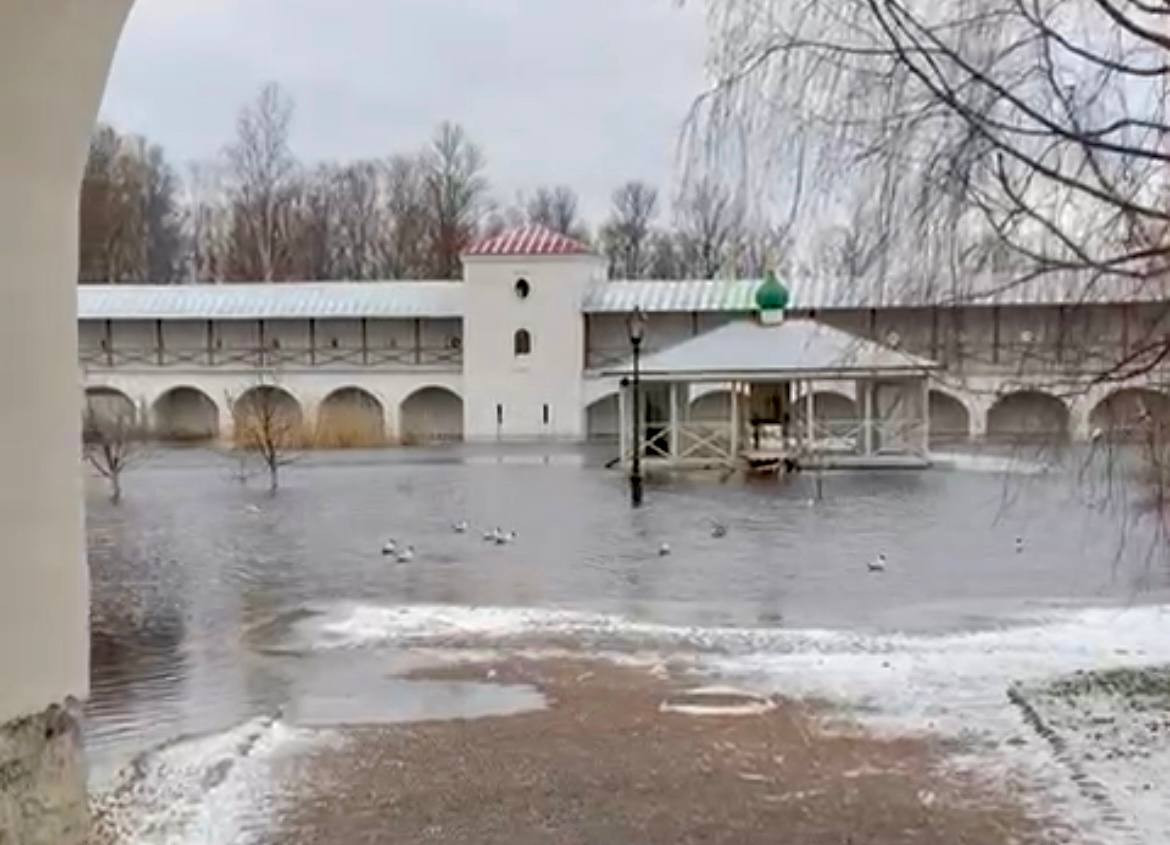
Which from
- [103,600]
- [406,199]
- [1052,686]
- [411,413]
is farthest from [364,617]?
[406,199]

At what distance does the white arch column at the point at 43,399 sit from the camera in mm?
3148

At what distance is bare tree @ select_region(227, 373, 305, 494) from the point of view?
101 ft

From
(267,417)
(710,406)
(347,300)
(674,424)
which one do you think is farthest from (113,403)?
(674,424)

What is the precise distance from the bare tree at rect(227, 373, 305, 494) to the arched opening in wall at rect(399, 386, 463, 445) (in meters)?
3.48

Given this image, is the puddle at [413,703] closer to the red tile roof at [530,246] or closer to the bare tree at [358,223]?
the red tile roof at [530,246]

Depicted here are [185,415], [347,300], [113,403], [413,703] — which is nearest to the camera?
[413,703]

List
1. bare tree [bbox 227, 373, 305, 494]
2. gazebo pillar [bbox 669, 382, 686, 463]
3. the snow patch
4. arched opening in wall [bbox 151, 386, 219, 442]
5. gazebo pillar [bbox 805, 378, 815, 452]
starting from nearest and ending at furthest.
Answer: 1. the snow patch
2. gazebo pillar [bbox 805, 378, 815, 452]
3. gazebo pillar [bbox 669, 382, 686, 463]
4. bare tree [bbox 227, 373, 305, 494]
5. arched opening in wall [bbox 151, 386, 219, 442]

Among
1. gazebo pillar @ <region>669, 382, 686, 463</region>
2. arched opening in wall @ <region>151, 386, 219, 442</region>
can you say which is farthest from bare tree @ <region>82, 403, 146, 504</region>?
gazebo pillar @ <region>669, 382, 686, 463</region>

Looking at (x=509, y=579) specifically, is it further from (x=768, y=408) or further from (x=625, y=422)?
(x=768, y=408)

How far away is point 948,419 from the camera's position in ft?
137

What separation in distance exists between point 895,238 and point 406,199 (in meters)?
57.6

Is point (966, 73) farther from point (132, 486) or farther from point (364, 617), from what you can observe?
point (132, 486)

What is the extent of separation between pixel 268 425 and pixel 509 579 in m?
17.4

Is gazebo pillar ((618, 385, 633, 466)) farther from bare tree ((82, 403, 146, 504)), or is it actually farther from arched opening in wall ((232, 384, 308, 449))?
bare tree ((82, 403, 146, 504))
